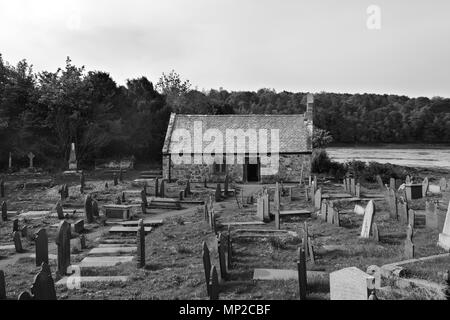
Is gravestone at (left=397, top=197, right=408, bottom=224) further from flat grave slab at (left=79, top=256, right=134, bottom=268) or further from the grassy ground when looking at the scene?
flat grave slab at (left=79, top=256, right=134, bottom=268)

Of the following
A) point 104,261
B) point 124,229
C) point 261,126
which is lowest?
point 104,261

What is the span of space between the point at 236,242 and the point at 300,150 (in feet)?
55.3

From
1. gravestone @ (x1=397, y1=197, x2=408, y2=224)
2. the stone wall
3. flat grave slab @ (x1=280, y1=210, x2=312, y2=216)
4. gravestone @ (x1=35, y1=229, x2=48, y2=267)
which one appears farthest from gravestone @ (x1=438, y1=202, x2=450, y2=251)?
the stone wall

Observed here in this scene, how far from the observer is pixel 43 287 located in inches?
308

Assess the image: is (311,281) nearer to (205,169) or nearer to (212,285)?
(212,285)

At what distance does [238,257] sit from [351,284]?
4.74 metres

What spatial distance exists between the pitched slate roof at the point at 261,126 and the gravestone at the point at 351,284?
21927mm

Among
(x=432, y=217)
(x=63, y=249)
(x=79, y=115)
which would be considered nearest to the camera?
(x=63, y=249)

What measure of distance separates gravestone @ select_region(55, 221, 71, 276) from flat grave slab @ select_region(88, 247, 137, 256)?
3.90ft

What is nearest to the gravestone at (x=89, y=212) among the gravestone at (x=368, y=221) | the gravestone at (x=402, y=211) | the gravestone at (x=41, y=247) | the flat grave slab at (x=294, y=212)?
the gravestone at (x=41, y=247)

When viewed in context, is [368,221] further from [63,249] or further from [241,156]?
[241,156]

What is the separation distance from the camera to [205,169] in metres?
30.2

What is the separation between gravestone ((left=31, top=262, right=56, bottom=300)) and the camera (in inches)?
301

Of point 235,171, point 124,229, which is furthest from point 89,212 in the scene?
point 235,171
